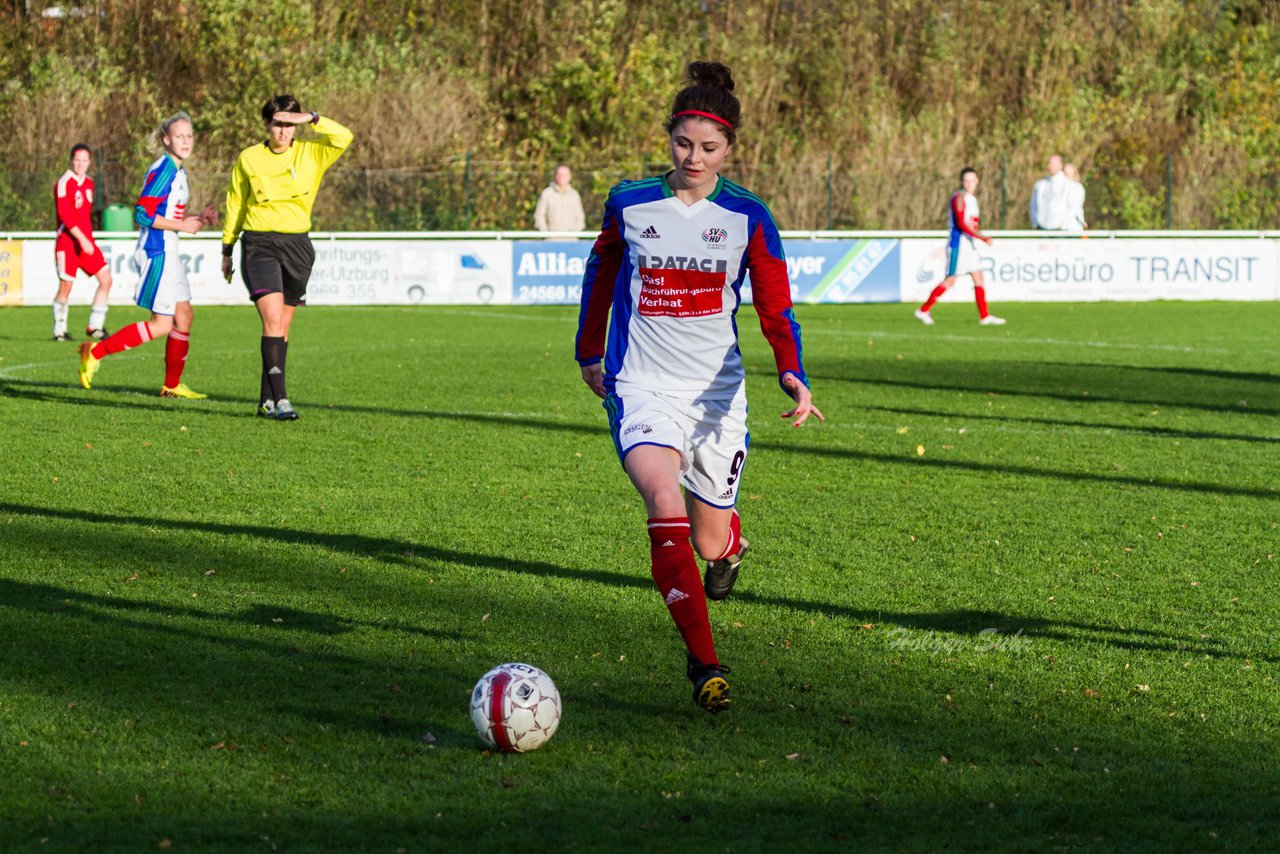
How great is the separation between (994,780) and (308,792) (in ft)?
5.23

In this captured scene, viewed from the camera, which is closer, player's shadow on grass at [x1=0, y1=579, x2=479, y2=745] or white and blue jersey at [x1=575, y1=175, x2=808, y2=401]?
player's shadow on grass at [x1=0, y1=579, x2=479, y2=745]

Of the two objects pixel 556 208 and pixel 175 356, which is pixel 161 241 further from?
pixel 556 208

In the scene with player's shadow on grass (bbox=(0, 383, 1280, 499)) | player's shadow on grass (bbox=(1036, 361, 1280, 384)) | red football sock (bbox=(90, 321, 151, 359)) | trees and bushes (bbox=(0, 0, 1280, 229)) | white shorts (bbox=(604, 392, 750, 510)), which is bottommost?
player's shadow on grass (bbox=(0, 383, 1280, 499))

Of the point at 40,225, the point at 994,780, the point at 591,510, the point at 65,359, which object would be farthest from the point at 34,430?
the point at 40,225

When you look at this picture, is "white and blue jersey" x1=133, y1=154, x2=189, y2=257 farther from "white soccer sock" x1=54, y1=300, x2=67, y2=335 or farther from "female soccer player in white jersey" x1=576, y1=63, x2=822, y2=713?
"female soccer player in white jersey" x1=576, y1=63, x2=822, y2=713

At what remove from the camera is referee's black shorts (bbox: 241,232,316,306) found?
10.9m

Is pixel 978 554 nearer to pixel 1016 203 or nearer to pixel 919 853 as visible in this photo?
pixel 919 853

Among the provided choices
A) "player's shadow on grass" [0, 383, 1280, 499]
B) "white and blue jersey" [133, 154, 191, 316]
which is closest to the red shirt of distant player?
"player's shadow on grass" [0, 383, 1280, 499]

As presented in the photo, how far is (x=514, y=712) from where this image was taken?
4133 mm

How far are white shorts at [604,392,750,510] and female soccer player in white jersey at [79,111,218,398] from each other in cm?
667

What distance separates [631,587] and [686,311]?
1.46m

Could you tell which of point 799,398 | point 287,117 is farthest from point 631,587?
point 287,117

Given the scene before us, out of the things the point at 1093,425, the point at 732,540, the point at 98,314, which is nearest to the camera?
the point at 732,540

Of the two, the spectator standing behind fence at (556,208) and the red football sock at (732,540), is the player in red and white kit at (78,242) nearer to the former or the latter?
the spectator standing behind fence at (556,208)
